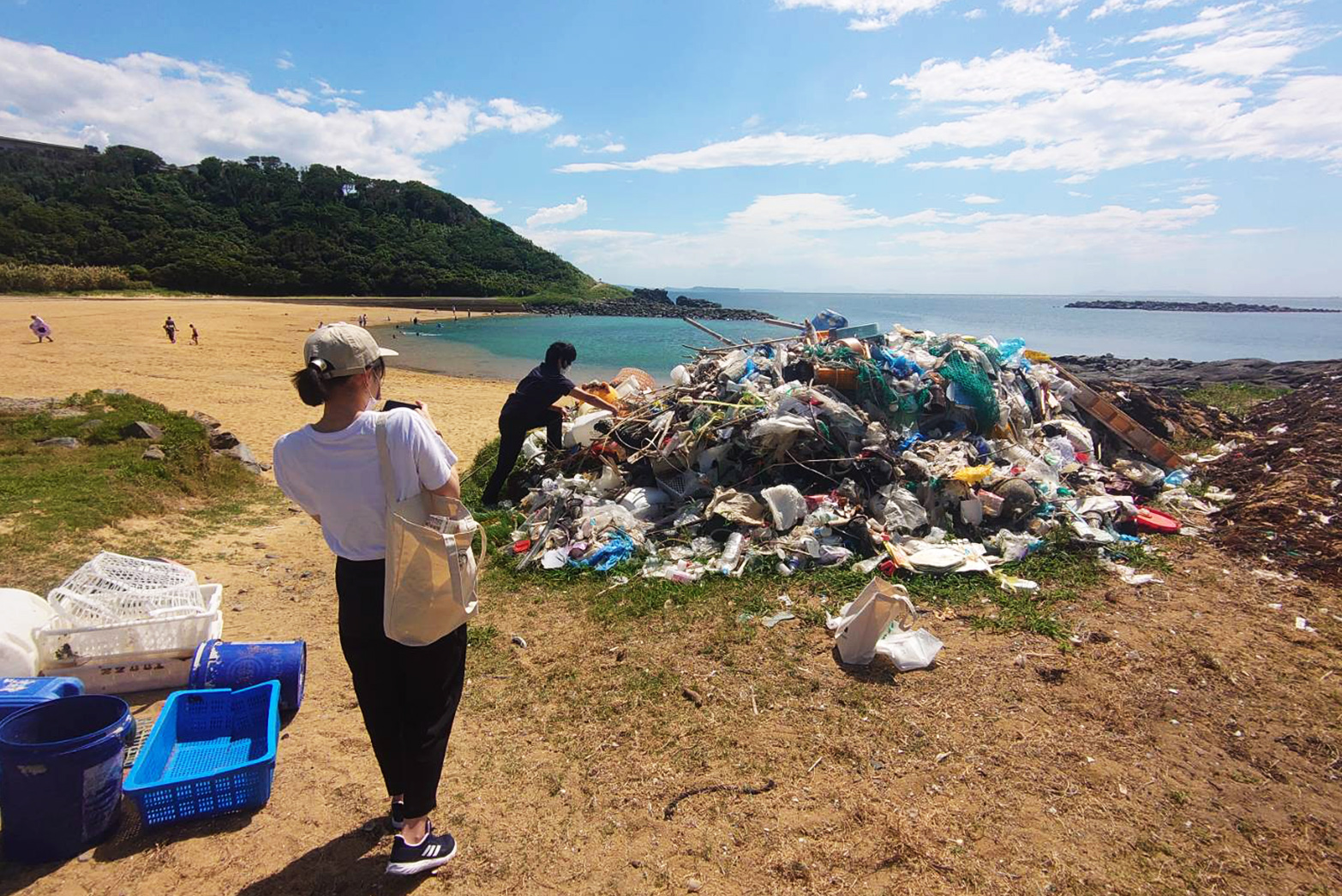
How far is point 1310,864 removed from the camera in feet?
8.98

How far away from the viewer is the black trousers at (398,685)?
2291mm

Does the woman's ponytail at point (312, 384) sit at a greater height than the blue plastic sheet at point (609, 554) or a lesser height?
greater

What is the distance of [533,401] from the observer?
744 centimetres

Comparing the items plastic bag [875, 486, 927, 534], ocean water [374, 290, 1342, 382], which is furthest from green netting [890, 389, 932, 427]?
ocean water [374, 290, 1342, 382]

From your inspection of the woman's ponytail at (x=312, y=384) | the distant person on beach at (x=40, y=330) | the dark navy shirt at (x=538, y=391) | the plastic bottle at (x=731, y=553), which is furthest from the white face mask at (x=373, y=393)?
the distant person on beach at (x=40, y=330)

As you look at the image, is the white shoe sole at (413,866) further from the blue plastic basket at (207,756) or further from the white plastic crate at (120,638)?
the white plastic crate at (120,638)

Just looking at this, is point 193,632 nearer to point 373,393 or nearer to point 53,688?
point 53,688

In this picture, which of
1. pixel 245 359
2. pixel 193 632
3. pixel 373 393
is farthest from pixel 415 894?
pixel 245 359

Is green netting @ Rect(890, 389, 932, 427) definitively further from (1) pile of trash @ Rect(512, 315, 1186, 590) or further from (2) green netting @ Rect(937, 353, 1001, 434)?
(2) green netting @ Rect(937, 353, 1001, 434)

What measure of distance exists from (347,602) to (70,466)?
715cm

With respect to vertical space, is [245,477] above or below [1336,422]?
below

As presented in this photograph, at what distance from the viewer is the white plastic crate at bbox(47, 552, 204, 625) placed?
3680 millimetres

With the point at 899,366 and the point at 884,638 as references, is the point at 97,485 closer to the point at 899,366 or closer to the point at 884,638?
the point at 884,638

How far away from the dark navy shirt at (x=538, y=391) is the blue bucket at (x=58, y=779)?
4958mm
